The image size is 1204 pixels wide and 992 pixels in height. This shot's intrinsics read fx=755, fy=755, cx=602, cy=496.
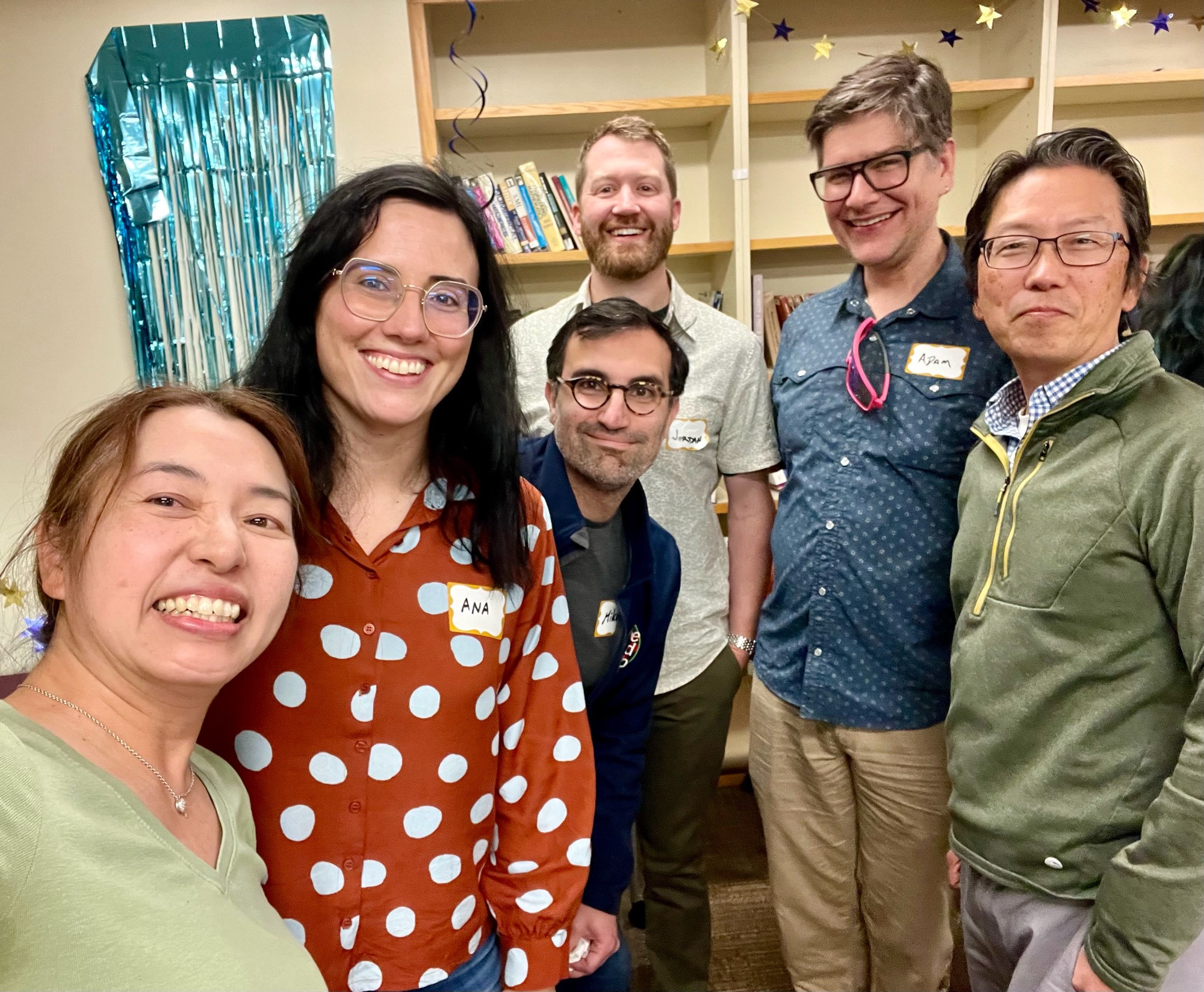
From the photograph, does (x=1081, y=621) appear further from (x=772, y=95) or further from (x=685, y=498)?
(x=772, y=95)

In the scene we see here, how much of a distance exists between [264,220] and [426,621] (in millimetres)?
2283

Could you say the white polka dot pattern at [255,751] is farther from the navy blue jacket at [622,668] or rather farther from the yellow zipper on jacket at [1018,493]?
the yellow zipper on jacket at [1018,493]

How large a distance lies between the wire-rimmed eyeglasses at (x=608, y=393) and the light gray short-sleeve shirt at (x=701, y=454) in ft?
1.30

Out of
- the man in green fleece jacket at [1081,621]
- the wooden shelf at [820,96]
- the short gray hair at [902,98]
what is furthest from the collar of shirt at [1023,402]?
the wooden shelf at [820,96]

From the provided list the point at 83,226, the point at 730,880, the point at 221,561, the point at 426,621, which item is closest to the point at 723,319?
the point at 426,621

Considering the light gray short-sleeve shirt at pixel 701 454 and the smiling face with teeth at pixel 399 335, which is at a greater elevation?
the smiling face with teeth at pixel 399 335

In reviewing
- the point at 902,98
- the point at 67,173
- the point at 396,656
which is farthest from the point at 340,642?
the point at 67,173

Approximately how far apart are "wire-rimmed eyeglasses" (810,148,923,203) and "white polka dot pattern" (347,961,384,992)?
1.61m

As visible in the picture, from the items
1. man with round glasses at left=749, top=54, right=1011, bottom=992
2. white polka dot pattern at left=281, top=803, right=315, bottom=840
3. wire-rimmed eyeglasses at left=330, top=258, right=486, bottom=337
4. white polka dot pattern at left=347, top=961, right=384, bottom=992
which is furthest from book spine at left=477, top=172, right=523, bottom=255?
white polka dot pattern at left=347, top=961, right=384, bottom=992

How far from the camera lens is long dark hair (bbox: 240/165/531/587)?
1.02 m

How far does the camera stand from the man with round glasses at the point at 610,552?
141 centimetres

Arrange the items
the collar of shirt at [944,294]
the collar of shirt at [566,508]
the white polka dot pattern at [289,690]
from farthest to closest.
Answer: the collar of shirt at [944,294] < the collar of shirt at [566,508] < the white polka dot pattern at [289,690]

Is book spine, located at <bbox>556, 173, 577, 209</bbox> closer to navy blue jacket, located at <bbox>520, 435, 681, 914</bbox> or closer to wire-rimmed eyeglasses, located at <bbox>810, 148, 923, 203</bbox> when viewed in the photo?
wire-rimmed eyeglasses, located at <bbox>810, 148, 923, 203</bbox>

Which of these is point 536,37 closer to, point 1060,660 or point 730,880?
point 1060,660
